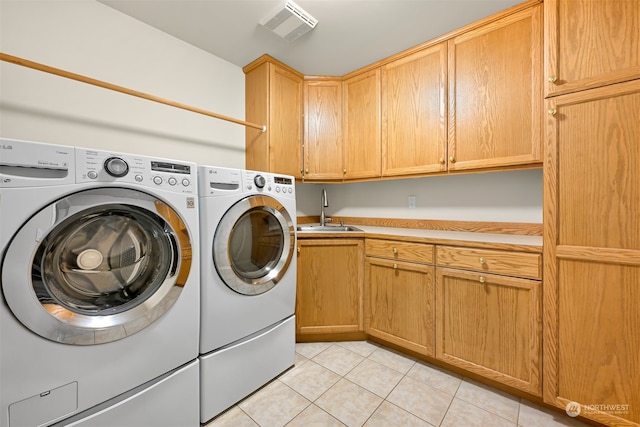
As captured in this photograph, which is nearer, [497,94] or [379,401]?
[379,401]

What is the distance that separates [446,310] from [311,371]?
36.3 inches

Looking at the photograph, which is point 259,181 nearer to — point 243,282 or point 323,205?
point 243,282

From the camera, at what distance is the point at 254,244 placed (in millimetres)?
1467

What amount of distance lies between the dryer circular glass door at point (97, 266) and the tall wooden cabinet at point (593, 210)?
1.73m

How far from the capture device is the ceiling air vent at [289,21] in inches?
58.6

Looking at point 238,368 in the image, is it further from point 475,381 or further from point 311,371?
point 475,381

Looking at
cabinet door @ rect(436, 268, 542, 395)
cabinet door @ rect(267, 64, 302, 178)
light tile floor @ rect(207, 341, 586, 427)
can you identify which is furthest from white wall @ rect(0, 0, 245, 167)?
cabinet door @ rect(436, 268, 542, 395)

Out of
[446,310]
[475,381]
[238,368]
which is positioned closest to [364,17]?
[446,310]

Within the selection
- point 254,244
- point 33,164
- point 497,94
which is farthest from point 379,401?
point 497,94

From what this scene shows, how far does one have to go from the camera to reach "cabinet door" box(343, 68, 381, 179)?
2.05 metres

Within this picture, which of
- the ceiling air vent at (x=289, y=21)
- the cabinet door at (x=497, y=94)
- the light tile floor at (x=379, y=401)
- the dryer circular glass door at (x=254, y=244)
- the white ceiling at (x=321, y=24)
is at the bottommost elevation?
the light tile floor at (x=379, y=401)

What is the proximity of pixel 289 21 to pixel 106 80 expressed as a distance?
116 centimetres

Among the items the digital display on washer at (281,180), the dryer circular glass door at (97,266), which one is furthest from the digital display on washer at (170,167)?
the digital display on washer at (281,180)

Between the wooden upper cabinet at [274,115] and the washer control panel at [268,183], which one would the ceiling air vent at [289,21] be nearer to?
the wooden upper cabinet at [274,115]
